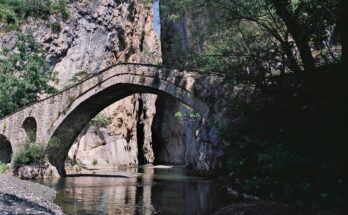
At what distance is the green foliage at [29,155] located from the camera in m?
25.0

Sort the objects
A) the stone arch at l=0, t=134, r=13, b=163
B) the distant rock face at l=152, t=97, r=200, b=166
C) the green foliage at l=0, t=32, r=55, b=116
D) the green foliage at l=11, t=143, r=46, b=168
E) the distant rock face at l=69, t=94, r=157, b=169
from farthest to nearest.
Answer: the distant rock face at l=152, t=97, r=200, b=166, the distant rock face at l=69, t=94, r=157, b=169, the green foliage at l=0, t=32, r=55, b=116, the stone arch at l=0, t=134, r=13, b=163, the green foliage at l=11, t=143, r=46, b=168

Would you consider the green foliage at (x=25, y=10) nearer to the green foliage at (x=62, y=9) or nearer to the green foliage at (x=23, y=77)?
the green foliage at (x=62, y=9)

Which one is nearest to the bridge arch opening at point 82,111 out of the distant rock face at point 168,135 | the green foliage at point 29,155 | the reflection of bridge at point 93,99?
the reflection of bridge at point 93,99

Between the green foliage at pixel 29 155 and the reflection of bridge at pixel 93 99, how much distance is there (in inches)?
36.1

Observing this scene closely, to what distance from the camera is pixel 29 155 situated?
2520 cm

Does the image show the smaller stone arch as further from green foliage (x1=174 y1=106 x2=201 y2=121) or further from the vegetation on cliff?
the vegetation on cliff

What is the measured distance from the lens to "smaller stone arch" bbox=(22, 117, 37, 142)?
26266 millimetres

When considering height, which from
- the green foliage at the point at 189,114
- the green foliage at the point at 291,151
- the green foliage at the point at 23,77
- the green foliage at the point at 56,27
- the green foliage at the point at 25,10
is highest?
the green foliage at the point at 25,10

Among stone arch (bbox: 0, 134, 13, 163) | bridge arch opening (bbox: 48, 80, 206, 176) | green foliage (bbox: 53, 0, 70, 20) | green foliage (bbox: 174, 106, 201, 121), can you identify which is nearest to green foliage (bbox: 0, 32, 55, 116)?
stone arch (bbox: 0, 134, 13, 163)

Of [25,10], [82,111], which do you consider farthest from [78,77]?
[82,111]

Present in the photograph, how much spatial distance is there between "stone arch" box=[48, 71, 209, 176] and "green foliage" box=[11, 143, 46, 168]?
75 cm

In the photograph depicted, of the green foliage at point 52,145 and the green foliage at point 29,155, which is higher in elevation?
the green foliage at point 52,145

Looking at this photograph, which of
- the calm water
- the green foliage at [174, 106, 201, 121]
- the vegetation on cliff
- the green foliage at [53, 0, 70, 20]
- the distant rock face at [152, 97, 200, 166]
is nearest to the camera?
the vegetation on cliff

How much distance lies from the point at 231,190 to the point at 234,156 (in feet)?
22.5
